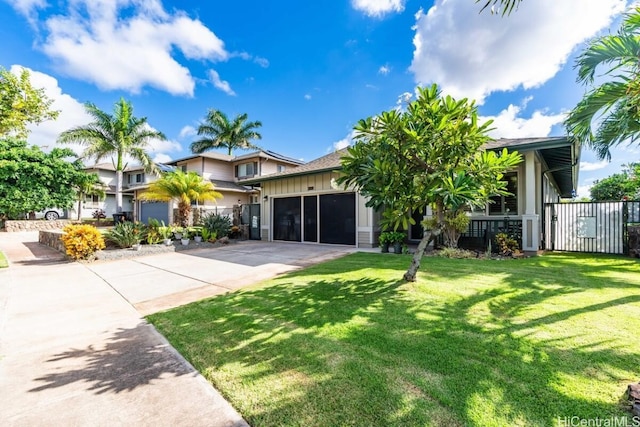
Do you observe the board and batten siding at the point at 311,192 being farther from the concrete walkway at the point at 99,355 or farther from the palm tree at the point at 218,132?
the palm tree at the point at 218,132

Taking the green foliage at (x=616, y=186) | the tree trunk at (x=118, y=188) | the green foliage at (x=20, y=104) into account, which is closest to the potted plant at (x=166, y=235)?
the green foliage at (x=20, y=104)

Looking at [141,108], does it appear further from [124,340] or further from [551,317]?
[551,317]

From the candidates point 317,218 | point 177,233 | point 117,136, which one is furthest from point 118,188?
point 317,218

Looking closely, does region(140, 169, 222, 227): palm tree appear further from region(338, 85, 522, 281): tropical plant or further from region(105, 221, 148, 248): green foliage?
region(338, 85, 522, 281): tropical plant

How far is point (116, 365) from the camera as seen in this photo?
9.27 feet

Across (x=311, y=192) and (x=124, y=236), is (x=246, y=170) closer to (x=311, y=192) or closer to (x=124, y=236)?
(x=311, y=192)

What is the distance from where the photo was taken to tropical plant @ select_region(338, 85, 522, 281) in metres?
4.38

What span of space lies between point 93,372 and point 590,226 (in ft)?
44.1

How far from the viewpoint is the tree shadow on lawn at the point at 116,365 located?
2.53 metres

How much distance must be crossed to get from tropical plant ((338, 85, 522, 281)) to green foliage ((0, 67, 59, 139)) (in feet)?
38.7

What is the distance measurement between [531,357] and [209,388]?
3.01 meters

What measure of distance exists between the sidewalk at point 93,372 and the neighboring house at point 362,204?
3868 millimetres

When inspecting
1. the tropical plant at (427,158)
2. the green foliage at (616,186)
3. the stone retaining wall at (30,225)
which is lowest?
the stone retaining wall at (30,225)

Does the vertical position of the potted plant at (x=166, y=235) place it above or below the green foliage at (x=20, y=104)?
below
